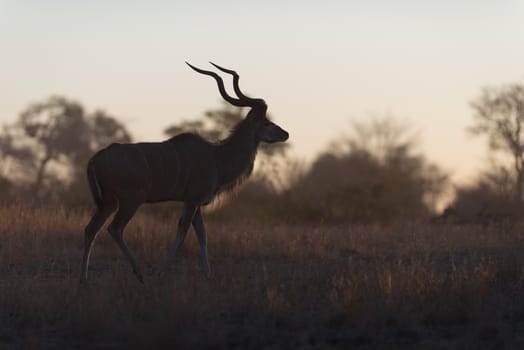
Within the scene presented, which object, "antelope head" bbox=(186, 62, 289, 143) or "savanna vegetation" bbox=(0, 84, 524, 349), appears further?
"antelope head" bbox=(186, 62, 289, 143)

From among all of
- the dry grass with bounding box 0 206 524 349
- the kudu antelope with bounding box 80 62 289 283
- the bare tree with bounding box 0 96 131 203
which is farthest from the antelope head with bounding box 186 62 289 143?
the bare tree with bounding box 0 96 131 203

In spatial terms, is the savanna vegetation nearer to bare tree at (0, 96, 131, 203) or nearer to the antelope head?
the antelope head

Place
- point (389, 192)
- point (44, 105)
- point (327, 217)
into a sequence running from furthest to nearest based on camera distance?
point (44, 105)
point (389, 192)
point (327, 217)

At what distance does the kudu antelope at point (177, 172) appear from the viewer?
9430mm

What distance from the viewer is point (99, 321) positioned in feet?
21.2

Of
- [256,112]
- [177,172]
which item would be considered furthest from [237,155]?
[177,172]

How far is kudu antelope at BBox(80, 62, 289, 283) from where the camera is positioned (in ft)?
30.9

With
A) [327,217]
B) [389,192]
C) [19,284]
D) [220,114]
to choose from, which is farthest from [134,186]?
[220,114]

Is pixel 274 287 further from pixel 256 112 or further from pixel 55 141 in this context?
pixel 55 141

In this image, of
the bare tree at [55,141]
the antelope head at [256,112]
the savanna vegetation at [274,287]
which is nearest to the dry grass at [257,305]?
the savanna vegetation at [274,287]

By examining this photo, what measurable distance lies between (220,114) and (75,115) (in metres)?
9.71

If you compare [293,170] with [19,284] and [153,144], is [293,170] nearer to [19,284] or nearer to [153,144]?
[153,144]

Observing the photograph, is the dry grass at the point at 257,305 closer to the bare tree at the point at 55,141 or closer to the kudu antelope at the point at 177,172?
the kudu antelope at the point at 177,172

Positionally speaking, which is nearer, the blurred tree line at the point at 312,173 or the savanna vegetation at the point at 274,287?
the savanna vegetation at the point at 274,287
